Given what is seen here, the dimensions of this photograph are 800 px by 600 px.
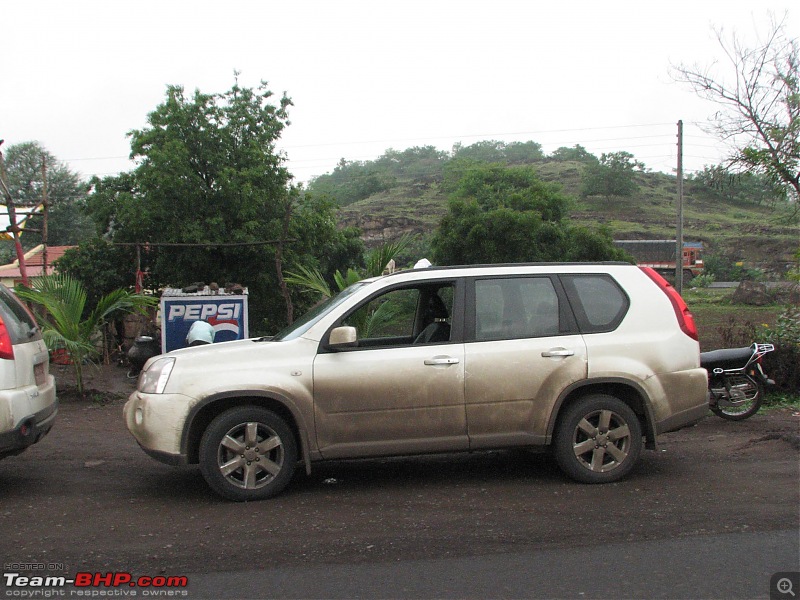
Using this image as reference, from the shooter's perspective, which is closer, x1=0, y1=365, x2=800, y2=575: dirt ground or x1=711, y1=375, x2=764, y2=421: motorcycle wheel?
x1=0, y1=365, x2=800, y2=575: dirt ground

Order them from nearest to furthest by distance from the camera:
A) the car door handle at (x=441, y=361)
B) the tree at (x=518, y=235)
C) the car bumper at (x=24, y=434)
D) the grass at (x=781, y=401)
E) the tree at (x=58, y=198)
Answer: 1. the car bumper at (x=24, y=434)
2. the car door handle at (x=441, y=361)
3. the grass at (x=781, y=401)
4. the tree at (x=518, y=235)
5. the tree at (x=58, y=198)

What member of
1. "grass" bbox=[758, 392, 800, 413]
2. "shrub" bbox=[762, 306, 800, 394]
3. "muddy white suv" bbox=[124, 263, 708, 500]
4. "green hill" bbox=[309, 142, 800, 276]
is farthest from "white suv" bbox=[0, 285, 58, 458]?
"green hill" bbox=[309, 142, 800, 276]

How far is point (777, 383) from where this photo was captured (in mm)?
10109

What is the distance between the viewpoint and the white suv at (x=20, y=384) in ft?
18.7

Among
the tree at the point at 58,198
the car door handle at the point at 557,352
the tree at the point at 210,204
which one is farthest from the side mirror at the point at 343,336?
the tree at the point at 58,198

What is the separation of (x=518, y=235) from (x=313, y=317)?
85.3 ft

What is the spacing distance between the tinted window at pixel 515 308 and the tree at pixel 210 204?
41.9 ft

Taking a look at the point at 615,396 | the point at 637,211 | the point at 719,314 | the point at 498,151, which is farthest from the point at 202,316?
the point at 498,151

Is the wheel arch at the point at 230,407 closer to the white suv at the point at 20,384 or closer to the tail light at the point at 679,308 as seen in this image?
the white suv at the point at 20,384

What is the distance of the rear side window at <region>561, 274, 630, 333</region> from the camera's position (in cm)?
625

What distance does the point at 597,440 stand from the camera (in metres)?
6.10

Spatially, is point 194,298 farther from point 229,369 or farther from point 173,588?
point 173,588

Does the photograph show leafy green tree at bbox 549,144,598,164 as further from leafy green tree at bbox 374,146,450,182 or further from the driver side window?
the driver side window

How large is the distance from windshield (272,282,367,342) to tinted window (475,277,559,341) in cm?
104
